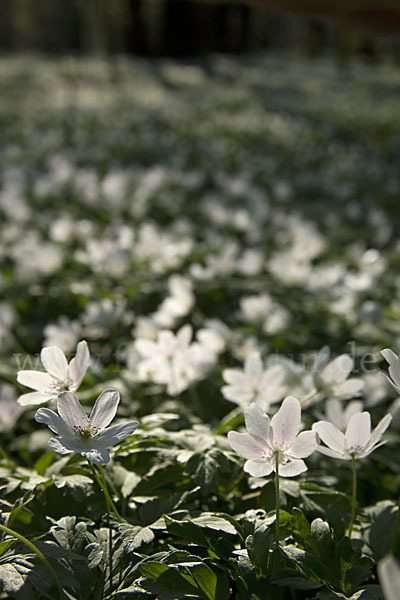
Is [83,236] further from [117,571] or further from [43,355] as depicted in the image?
[117,571]

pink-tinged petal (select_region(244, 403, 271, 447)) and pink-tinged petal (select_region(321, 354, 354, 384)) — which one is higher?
pink-tinged petal (select_region(244, 403, 271, 447))

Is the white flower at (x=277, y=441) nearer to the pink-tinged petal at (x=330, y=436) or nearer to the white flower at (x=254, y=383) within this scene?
the pink-tinged petal at (x=330, y=436)

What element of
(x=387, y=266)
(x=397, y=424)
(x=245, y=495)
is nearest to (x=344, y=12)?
(x=387, y=266)

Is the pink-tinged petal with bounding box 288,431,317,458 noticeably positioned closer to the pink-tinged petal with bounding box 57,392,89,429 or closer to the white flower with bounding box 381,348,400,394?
the white flower with bounding box 381,348,400,394

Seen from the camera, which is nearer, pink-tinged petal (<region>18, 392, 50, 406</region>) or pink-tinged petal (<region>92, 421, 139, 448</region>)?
pink-tinged petal (<region>92, 421, 139, 448</region>)

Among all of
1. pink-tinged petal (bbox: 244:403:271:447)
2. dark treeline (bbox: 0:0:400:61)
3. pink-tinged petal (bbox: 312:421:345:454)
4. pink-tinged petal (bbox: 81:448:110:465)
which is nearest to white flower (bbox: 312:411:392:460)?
pink-tinged petal (bbox: 312:421:345:454)

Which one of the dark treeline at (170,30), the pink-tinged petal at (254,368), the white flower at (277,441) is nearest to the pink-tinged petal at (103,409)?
the white flower at (277,441)

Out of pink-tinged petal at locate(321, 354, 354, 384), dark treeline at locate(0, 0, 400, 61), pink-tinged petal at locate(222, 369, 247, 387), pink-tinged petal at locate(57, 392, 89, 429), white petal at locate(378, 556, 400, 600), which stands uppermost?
white petal at locate(378, 556, 400, 600)
